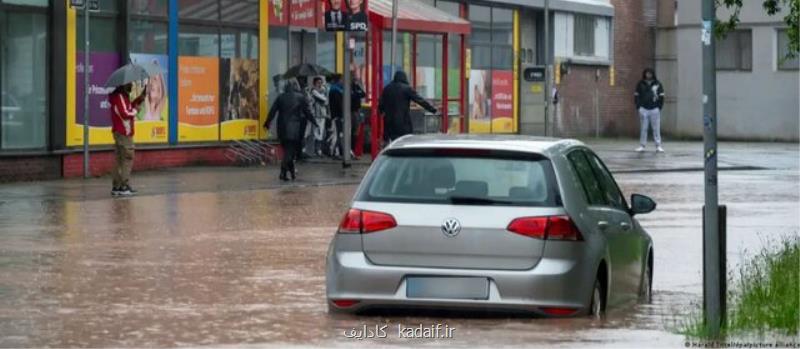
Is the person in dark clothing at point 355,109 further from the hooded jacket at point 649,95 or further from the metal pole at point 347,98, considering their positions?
the hooded jacket at point 649,95

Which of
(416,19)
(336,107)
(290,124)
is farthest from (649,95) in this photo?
(290,124)

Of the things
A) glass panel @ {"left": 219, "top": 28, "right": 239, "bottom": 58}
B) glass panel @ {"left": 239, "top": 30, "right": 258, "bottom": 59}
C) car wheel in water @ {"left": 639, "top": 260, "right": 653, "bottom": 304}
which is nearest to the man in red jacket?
glass panel @ {"left": 219, "top": 28, "right": 239, "bottom": 58}

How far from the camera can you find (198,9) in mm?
34656

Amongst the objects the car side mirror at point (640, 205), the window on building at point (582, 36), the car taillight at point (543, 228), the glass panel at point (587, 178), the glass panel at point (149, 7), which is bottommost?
the car taillight at point (543, 228)

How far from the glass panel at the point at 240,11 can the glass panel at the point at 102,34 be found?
11.8ft

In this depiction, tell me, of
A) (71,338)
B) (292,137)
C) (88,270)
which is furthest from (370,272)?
(292,137)

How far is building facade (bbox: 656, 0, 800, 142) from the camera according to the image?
183 feet

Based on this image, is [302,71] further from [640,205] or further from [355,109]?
[640,205]

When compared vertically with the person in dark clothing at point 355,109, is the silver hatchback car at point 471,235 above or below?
below

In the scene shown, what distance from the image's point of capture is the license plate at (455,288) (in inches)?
477

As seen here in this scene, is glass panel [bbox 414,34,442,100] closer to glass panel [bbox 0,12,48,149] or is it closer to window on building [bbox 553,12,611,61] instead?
window on building [bbox 553,12,611,61]

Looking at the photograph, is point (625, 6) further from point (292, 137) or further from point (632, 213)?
point (632, 213)

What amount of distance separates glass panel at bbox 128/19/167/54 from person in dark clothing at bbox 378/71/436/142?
13.2 ft

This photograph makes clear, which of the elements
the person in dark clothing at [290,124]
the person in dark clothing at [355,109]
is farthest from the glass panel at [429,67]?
the person in dark clothing at [290,124]
